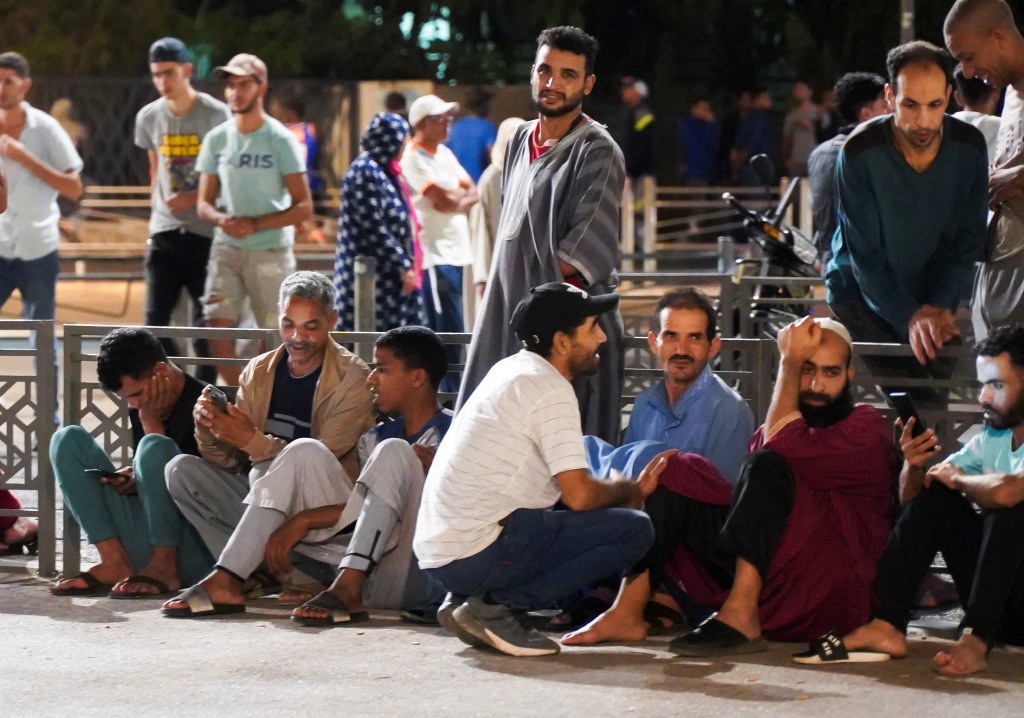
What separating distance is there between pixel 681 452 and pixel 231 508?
172 cm

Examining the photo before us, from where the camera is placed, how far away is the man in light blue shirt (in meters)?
6.34

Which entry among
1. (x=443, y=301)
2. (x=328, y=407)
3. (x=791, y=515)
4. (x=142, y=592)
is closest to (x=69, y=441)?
(x=142, y=592)

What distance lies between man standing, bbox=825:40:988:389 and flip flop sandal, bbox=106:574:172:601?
9.01ft

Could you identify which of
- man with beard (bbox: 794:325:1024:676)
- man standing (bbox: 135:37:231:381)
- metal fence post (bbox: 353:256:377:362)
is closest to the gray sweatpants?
man with beard (bbox: 794:325:1024:676)

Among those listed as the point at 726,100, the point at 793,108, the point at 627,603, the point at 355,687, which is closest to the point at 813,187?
the point at 627,603

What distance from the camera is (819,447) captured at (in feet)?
19.6

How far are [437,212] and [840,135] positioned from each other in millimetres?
3205

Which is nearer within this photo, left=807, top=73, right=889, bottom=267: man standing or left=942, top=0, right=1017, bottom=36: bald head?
left=942, top=0, right=1017, bottom=36: bald head

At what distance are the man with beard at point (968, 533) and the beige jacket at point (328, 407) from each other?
194cm

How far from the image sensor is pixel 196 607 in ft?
21.2

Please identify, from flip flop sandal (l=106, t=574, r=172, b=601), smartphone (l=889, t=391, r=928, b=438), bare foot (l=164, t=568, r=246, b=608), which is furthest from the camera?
flip flop sandal (l=106, t=574, r=172, b=601)

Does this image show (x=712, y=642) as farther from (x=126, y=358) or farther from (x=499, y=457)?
(x=126, y=358)

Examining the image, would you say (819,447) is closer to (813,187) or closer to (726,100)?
(813,187)

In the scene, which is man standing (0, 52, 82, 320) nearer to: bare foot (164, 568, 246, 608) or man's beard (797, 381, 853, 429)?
bare foot (164, 568, 246, 608)
